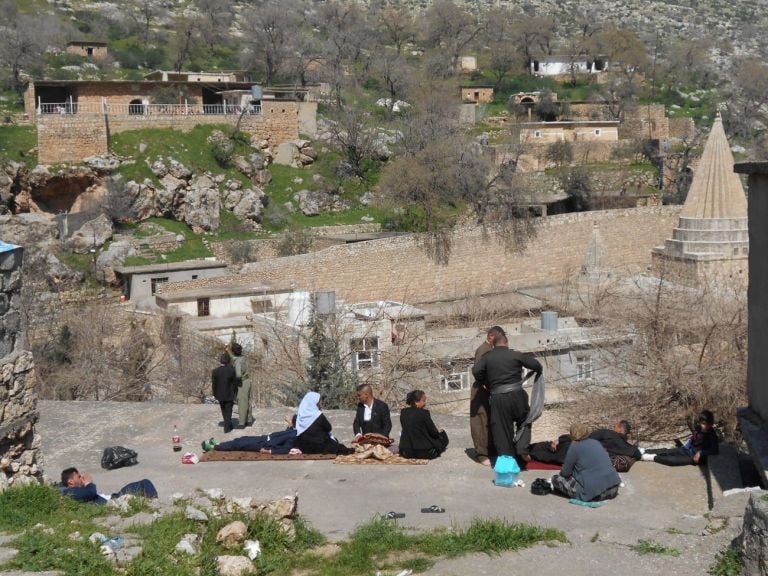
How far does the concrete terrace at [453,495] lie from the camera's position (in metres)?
5.61

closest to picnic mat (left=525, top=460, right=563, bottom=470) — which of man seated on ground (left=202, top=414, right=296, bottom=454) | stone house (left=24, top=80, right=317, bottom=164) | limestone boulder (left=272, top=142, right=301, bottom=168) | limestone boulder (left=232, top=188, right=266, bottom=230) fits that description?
man seated on ground (left=202, top=414, right=296, bottom=454)

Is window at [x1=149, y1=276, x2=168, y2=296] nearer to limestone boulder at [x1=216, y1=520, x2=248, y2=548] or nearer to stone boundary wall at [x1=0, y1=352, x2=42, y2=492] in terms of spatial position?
stone boundary wall at [x1=0, y1=352, x2=42, y2=492]

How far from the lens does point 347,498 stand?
6.95 meters

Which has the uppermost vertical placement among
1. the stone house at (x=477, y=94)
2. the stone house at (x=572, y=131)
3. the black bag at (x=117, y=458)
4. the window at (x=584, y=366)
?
the stone house at (x=477, y=94)

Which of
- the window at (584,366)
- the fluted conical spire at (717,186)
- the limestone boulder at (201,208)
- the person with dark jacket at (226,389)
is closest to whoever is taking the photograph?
the person with dark jacket at (226,389)

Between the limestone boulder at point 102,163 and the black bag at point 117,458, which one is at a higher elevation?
the limestone boulder at point 102,163

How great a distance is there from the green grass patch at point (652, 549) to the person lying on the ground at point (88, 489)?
3.11 m

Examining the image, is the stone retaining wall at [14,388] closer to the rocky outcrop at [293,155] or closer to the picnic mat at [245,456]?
the picnic mat at [245,456]

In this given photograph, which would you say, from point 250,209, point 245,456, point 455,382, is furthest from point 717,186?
point 245,456

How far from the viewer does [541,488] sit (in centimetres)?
684

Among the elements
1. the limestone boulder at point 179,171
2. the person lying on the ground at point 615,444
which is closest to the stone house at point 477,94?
the limestone boulder at point 179,171

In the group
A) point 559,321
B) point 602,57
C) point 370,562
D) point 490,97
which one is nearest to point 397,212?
point 559,321

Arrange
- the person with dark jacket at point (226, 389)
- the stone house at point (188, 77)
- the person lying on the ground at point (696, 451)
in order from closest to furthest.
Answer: the person lying on the ground at point (696, 451) < the person with dark jacket at point (226, 389) < the stone house at point (188, 77)

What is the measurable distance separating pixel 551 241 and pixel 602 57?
1285 inches
